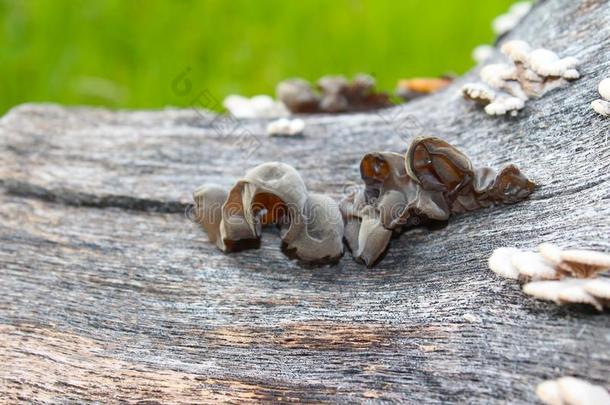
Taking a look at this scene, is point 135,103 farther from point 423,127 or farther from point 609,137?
point 609,137

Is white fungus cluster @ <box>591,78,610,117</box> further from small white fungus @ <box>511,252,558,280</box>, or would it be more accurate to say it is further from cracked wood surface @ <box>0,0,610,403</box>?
small white fungus @ <box>511,252,558,280</box>

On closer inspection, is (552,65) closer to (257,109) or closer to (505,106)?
(505,106)

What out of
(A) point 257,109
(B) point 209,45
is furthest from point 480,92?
(B) point 209,45

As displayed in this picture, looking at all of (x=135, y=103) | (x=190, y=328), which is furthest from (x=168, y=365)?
(x=135, y=103)

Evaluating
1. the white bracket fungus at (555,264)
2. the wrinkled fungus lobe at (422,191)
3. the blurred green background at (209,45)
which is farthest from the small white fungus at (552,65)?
the blurred green background at (209,45)

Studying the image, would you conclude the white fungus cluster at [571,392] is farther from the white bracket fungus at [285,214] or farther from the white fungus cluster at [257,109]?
the white fungus cluster at [257,109]

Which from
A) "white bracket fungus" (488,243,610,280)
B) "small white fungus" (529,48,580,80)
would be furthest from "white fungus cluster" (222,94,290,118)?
"white bracket fungus" (488,243,610,280)
